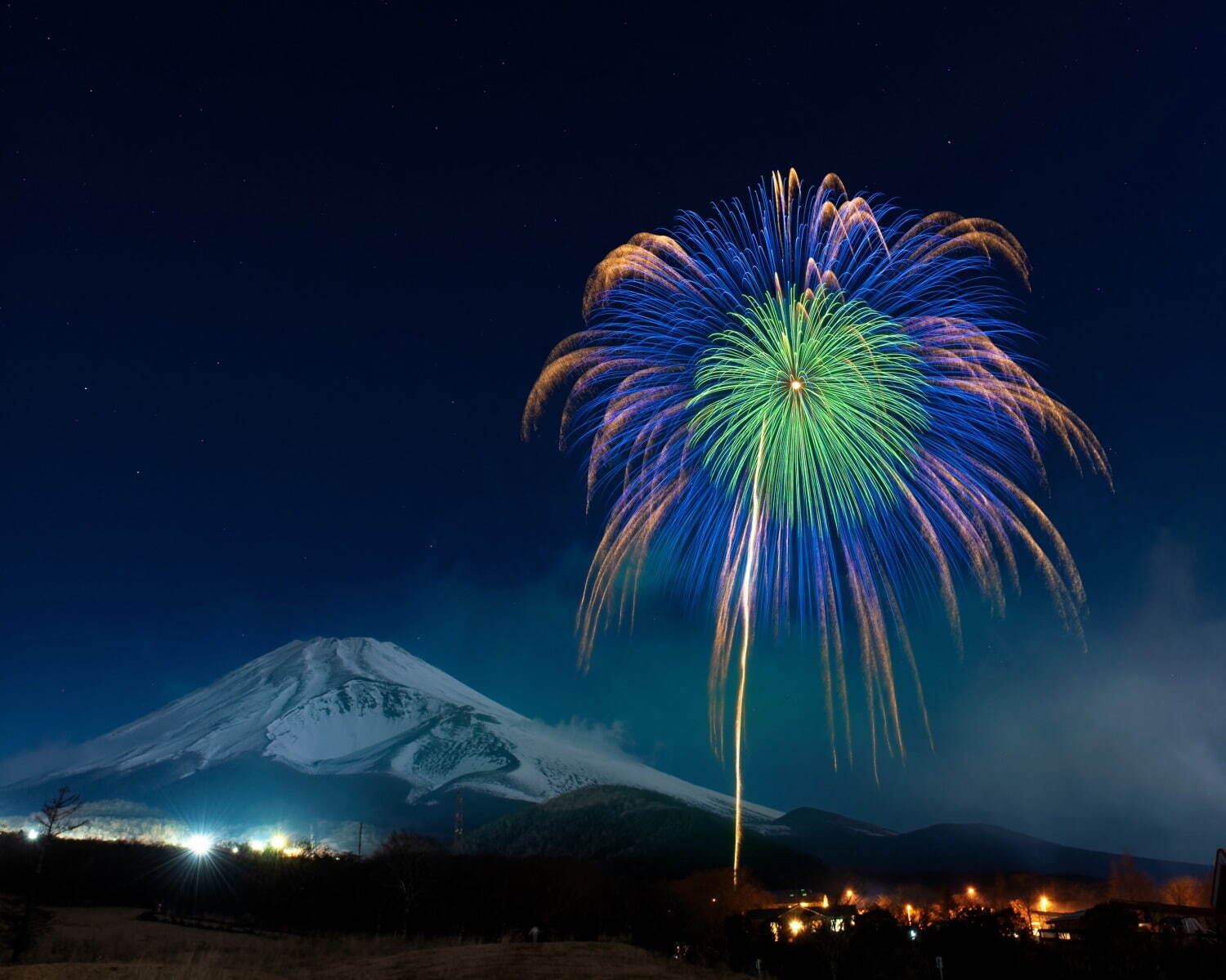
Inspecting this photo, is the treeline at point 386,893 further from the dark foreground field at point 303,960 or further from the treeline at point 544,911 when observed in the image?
the dark foreground field at point 303,960

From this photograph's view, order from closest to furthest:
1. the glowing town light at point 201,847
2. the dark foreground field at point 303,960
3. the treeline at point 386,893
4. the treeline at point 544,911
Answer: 1. the dark foreground field at point 303,960
2. the treeline at point 544,911
3. the treeline at point 386,893
4. the glowing town light at point 201,847

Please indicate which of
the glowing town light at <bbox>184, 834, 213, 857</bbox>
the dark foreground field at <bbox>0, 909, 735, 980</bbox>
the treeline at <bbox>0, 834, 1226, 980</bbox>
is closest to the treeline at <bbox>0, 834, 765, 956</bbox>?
the treeline at <bbox>0, 834, 1226, 980</bbox>

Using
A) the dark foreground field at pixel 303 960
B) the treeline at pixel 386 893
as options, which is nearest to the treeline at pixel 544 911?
the treeline at pixel 386 893

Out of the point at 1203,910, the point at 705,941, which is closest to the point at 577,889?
the point at 705,941

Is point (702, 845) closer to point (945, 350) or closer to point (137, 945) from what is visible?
point (137, 945)

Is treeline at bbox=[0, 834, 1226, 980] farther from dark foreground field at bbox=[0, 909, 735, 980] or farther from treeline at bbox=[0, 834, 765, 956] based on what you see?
dark foreground field at bbox=[0, 909, 735, 980]

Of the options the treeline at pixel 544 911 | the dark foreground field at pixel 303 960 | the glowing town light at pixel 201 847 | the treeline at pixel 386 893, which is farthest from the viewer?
the glowing town light at pixel 201 847

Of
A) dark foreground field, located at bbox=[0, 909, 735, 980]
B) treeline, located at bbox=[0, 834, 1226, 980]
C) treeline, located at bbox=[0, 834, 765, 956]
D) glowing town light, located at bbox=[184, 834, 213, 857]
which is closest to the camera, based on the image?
dark foreground field, located at bbox=[0, 909, 735, 980]

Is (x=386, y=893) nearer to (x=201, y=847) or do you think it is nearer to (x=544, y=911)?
(x=544, y=911)
